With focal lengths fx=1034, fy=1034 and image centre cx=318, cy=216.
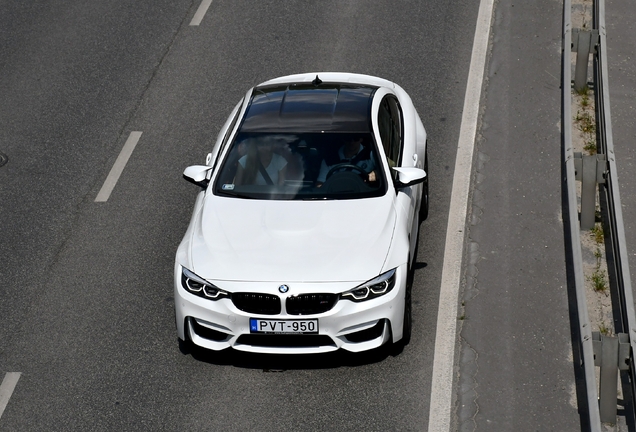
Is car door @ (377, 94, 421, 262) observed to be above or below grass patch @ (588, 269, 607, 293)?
above

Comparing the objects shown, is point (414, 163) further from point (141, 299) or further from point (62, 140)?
point (62, 140)

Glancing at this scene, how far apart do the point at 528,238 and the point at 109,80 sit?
6.39 metres

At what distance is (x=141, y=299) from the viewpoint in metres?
9.39

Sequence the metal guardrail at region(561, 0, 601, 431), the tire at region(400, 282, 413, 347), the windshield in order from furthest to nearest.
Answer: the windshield < the tire at region(400, 282, 413, 347) < the metal guardrail at region(561, 0, 601, 431)

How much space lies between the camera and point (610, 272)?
933 centimetres

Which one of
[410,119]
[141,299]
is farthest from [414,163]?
[141,299]

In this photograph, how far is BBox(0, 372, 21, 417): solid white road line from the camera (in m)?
8.15

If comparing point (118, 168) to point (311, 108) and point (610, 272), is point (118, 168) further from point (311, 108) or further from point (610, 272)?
point (610, 272)

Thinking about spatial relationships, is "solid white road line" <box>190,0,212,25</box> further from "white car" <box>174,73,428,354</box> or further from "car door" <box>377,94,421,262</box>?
"car door" <box>377,94,421,262</box>

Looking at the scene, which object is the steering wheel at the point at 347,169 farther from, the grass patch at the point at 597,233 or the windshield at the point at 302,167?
the grass patch at the point at 597,233

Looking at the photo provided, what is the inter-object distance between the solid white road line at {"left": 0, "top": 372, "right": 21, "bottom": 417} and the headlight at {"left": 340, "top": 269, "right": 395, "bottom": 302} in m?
2.77

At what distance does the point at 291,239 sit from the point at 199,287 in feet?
2.74

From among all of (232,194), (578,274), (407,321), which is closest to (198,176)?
(232,194)

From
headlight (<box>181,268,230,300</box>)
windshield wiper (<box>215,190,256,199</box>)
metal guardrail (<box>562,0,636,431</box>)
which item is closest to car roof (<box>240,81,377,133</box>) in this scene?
windshield wiper (<box>215,190,256,199</box>)
